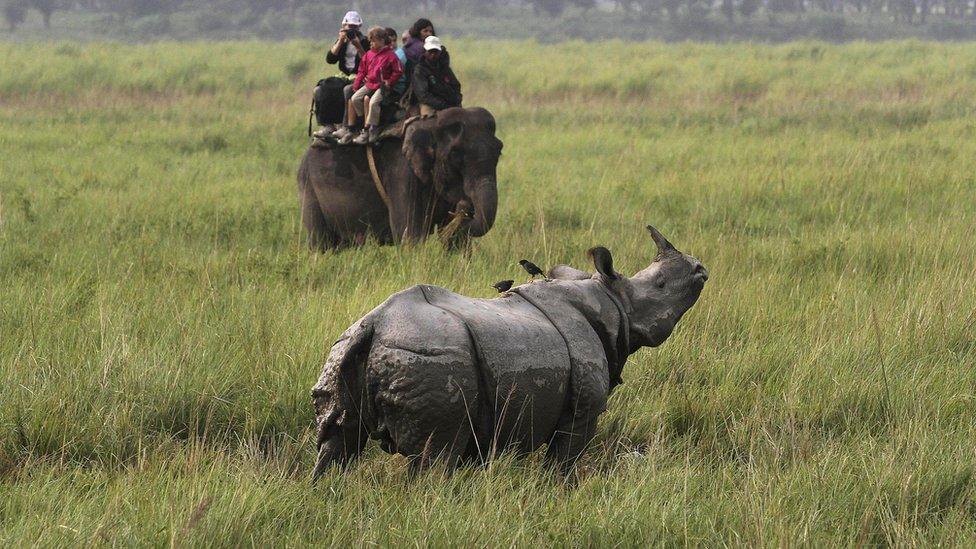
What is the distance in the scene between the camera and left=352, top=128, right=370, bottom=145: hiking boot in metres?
7.41

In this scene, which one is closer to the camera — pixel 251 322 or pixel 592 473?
pixel 592 473

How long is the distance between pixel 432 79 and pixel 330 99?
0.98 metres

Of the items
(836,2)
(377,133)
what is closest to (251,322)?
(377,133)

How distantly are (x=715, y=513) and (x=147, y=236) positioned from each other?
18.3 ft

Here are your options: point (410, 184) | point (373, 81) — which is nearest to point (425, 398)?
point (410, 184)

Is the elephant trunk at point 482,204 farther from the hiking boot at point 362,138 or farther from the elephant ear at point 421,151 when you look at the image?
the hiking boot at point 362,138

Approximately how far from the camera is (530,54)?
24844mm

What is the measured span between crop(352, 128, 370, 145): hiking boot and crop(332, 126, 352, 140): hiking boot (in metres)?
0.11

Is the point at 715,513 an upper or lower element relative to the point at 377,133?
lower

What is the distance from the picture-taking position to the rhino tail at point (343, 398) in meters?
3.31

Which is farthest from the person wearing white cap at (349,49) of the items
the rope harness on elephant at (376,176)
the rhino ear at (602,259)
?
the rhino ear at (602,259)

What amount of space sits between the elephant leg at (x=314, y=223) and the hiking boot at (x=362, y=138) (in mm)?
611

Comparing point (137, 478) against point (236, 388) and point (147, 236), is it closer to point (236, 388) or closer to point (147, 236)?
point (236, 388)

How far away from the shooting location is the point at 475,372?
3.34 meters
